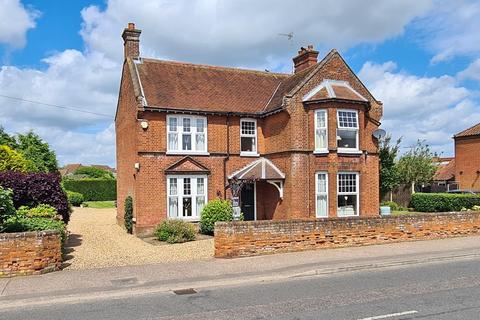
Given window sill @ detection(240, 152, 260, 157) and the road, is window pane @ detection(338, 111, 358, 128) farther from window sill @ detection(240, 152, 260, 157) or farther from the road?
the road

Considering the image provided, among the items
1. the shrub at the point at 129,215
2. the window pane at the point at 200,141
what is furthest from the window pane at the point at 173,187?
the shrub at the point at 129,215

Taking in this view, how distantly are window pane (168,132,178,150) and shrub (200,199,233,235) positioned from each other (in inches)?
127

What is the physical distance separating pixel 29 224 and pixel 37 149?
23615 millimetres

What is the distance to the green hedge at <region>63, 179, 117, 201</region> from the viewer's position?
4675 cm

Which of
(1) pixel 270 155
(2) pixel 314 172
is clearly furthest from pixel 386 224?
(1) pixel 270 155

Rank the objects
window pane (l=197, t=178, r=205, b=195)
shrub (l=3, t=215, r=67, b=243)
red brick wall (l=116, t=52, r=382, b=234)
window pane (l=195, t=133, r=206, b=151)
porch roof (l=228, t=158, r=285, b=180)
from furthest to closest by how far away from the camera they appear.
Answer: window pane (l=195, t=133, r=206, b=151) → window pane (l=197, t=178, r=205, b=195) → porch roof (l=228, t=158, r=285, b=180) → red brick wall (l=116, t=52, r=382, b=234) → shrub (l=3, t=215, r=67, b=243)

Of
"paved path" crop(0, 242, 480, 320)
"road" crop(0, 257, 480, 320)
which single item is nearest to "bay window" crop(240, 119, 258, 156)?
"paved path" crop(0, 242, 480, 320)

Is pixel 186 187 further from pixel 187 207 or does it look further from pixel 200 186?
pixel 187 207

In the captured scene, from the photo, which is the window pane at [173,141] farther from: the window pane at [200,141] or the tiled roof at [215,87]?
the tiled roof at [215,87]

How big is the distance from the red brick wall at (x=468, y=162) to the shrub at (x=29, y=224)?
125ft

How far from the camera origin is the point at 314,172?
2097cm

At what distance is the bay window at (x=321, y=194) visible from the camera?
21.1 m

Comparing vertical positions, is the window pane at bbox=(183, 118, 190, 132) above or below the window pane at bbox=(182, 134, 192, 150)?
above

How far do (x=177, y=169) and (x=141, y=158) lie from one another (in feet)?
5.54
